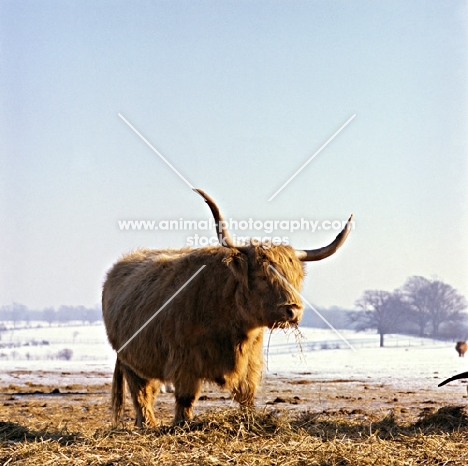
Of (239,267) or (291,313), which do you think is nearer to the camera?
(291,313)

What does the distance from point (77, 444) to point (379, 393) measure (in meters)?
7.33

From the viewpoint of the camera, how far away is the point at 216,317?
7.37 metres

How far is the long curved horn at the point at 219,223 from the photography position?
734cm

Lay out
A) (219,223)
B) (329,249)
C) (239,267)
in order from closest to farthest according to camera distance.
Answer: (239,267) < (219,223) < (329,249)

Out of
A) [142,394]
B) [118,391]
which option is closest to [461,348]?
[118,391]

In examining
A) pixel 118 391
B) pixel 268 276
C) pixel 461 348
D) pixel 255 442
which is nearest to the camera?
pixel 255 442

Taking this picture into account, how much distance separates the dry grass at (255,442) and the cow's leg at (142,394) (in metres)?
2.23

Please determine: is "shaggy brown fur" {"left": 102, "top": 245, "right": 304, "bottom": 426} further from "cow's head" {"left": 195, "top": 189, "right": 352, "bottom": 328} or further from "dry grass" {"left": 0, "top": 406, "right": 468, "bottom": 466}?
"dry grass" {"left": 0, "top": 406, "right": 468, "bottom": 466}

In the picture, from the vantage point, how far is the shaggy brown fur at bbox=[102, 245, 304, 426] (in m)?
7.07

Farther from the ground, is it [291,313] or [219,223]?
[219,223]

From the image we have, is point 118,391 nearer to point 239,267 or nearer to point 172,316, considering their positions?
point 172,316

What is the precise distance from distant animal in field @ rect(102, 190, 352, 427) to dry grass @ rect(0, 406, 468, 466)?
847 mm

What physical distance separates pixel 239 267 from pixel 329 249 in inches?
45.1

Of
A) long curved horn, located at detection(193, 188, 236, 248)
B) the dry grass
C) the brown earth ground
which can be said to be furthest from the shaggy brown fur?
the dry grass
